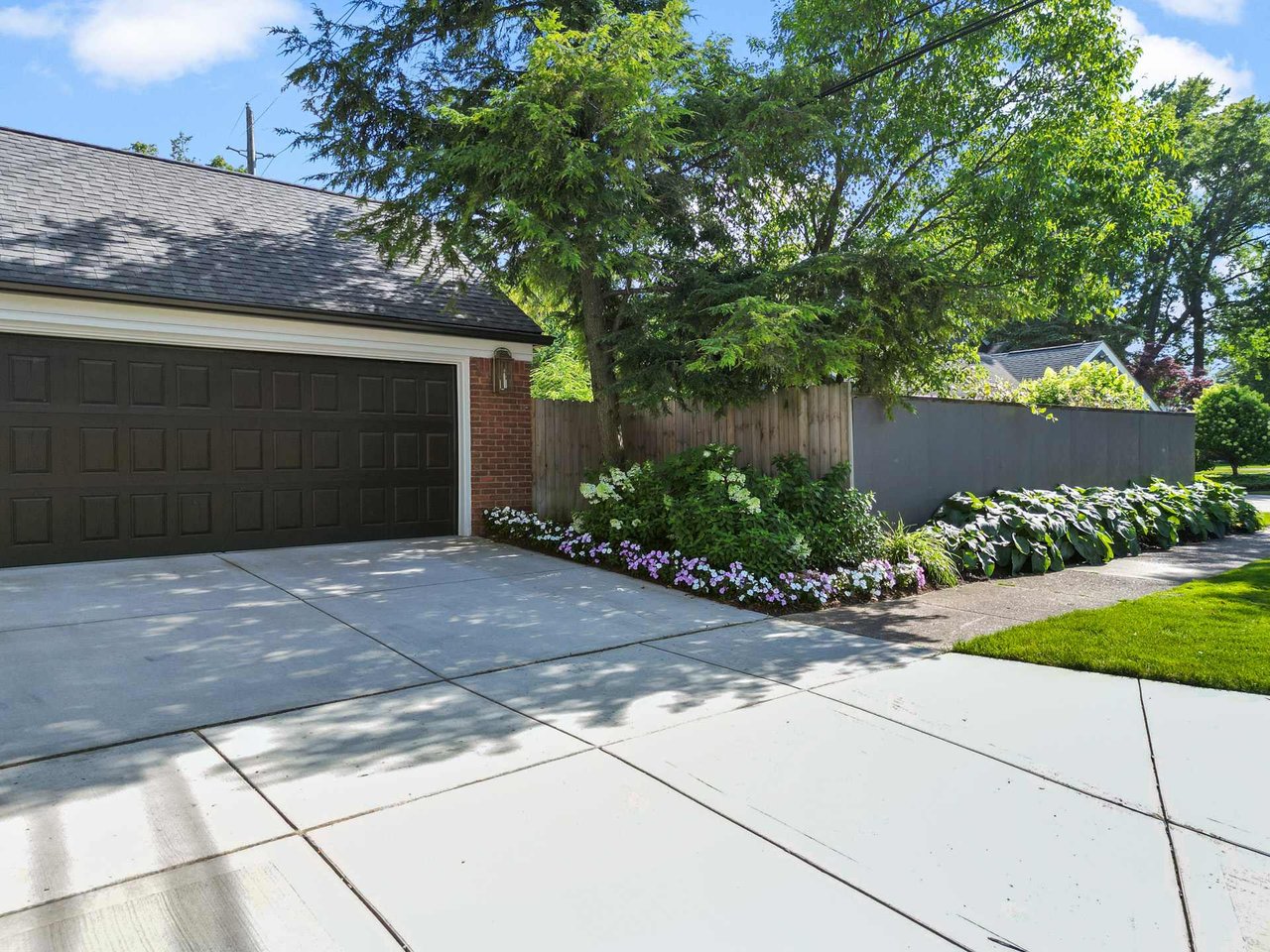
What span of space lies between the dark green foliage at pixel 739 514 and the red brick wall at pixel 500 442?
1946 mm

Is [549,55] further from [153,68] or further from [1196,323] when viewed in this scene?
[1196,323]

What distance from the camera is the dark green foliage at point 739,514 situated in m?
7.24

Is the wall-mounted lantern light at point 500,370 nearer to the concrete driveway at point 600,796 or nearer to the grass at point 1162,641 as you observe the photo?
the concrete driveway at point 600,796

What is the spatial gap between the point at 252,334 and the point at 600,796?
7.15 m

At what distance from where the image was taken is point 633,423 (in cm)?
1009

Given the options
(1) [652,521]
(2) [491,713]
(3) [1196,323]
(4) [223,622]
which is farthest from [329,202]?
(3) [1196,323]

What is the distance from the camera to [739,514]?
7551 mm

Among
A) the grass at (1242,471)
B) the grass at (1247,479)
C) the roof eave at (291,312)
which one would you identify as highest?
the roof eave at (291,312)

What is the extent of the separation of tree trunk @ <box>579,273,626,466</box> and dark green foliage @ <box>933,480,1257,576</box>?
356cm

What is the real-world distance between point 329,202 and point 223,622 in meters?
7.91

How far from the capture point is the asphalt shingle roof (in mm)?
25703

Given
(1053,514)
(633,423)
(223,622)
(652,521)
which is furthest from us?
(633,423)

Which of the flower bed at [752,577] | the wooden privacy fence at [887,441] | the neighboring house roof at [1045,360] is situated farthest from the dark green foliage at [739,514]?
the neighboring house roof at [1045,360]

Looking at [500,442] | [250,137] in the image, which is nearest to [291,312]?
[500,442]
